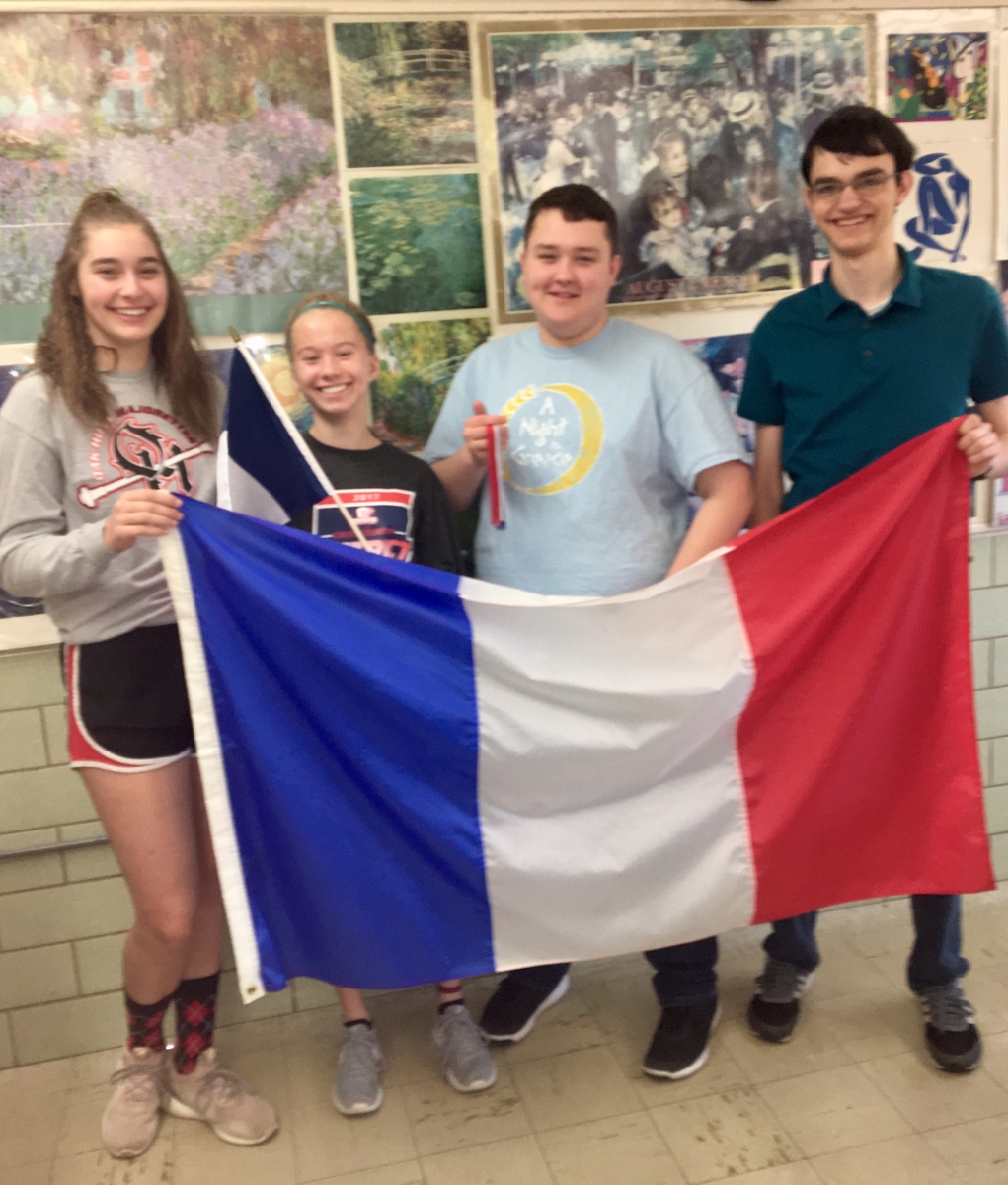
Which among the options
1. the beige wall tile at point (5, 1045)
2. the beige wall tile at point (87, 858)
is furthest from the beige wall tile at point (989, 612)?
the beige wall tile at point (5, 1045)

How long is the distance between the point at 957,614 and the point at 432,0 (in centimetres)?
164

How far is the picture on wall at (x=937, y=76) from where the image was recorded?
2.49m

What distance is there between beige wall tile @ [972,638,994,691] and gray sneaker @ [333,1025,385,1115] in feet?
5.68

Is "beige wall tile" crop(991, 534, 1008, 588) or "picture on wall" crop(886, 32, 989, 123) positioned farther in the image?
"beige wall tile" crop(991, 534, 1008, 588)

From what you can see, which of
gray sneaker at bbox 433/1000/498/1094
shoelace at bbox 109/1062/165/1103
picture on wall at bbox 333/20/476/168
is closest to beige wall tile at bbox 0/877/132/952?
shoelace at bbox 109/1062/165/1103

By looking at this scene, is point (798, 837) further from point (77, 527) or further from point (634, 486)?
point (77, 527)

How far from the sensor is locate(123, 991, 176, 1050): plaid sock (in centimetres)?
207

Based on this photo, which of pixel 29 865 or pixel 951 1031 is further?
pixel 29 865

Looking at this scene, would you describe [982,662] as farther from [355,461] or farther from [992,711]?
[355,461]

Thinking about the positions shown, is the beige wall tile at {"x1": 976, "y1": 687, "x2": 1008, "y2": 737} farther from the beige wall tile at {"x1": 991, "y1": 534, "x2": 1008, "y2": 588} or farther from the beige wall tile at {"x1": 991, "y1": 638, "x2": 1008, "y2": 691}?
the beige wall tile at {"x1": 991, "y1": 534, "x2": 1008, "y2": 588}

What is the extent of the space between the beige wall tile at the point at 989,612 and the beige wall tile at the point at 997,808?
1.39 ft

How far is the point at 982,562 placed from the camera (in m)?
2.73

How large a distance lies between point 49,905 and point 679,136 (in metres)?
2.22

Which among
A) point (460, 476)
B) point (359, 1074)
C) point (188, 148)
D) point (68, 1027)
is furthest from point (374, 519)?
point (68, 1027)
